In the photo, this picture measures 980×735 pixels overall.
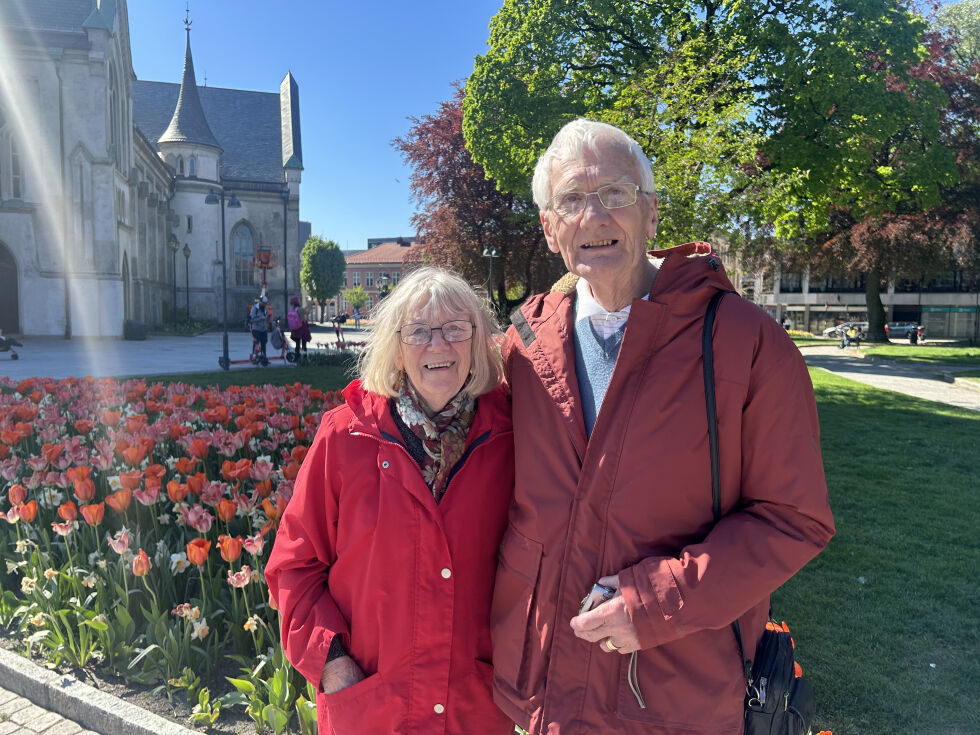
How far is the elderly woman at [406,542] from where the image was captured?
2.00 meters

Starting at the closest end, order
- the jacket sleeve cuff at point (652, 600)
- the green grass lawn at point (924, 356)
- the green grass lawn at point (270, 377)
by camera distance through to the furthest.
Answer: the jacket sleeve cuff at point (652, 600) → the green grass lawn at point (270, 377) → the green grass lawn at point (924, 356)

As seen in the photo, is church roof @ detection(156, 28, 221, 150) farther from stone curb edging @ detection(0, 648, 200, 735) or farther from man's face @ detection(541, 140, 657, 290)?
man's face @ detection(541, 140, 657, 290)

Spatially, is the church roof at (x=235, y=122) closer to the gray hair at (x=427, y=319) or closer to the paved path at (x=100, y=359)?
the paved path at (x=100, y=359)

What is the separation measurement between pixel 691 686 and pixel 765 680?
0.19m

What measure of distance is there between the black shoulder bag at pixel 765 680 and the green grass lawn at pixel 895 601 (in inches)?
72.9

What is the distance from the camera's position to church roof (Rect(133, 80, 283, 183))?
Result: 182 ft

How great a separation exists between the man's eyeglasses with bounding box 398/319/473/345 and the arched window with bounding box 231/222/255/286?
175 ft

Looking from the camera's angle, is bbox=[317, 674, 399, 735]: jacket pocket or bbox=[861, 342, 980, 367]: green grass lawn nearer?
bbox=[317, 674, 399, 735]: jacket pocket

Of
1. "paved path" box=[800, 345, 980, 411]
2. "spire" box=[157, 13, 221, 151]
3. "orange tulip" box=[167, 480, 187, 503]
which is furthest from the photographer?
"spire" box=[157, 13, 221, 151]

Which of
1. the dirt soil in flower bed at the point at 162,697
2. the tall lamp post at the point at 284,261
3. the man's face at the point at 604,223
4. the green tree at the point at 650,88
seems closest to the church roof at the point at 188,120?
the tall lamp post at the point at 284,261

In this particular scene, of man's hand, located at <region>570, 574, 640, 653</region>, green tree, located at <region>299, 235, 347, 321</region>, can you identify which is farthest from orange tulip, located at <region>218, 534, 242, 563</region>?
green tree, located at <region>299, 235, 347, 321</region>

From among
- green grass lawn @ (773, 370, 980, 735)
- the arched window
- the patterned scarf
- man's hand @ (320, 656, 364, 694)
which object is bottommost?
green grass lawn @ (773, 370, 980, 735)

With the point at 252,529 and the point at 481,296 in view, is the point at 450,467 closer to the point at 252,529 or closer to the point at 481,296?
the point at 481,296

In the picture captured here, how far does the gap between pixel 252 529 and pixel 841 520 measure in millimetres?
5094
